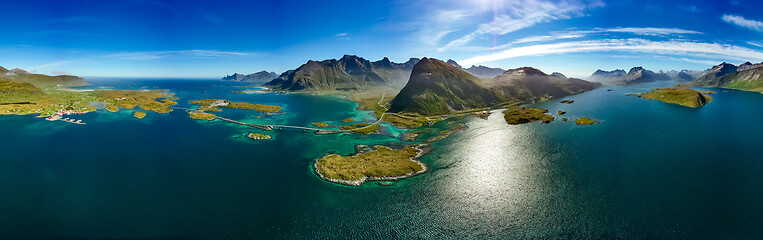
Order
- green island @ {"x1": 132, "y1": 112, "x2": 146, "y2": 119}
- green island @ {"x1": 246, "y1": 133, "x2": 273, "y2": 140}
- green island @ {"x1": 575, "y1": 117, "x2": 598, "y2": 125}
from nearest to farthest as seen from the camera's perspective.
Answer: green island @ {"x1": 246, "y1": 133, "x2": 273, "y2": 140} → green island @ {"x1": 575, "y1": 117, "x2": 598, "y2": 125} → green island @ {"x1": 132, "y1": 112, "x2": 146, "y2": 119}

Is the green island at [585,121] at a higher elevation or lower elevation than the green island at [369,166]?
higher

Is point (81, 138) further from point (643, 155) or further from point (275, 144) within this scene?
point (643, 155)

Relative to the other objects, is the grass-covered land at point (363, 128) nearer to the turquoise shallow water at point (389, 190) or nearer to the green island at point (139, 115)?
the turquoise shallow water at point (389, 190)

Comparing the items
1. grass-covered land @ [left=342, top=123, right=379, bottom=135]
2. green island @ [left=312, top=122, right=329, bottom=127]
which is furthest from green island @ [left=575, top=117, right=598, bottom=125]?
green island @ [left=312, top=122, right=329, bottom=127]

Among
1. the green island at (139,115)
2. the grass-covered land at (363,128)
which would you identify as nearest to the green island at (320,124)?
the grass-covered land at (363,128)

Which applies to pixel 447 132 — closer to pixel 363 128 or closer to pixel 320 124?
pixel 363 128

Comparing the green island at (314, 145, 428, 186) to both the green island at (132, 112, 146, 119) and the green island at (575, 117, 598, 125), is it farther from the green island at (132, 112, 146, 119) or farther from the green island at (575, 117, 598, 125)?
the green island at (132, 112, 146, 119)
